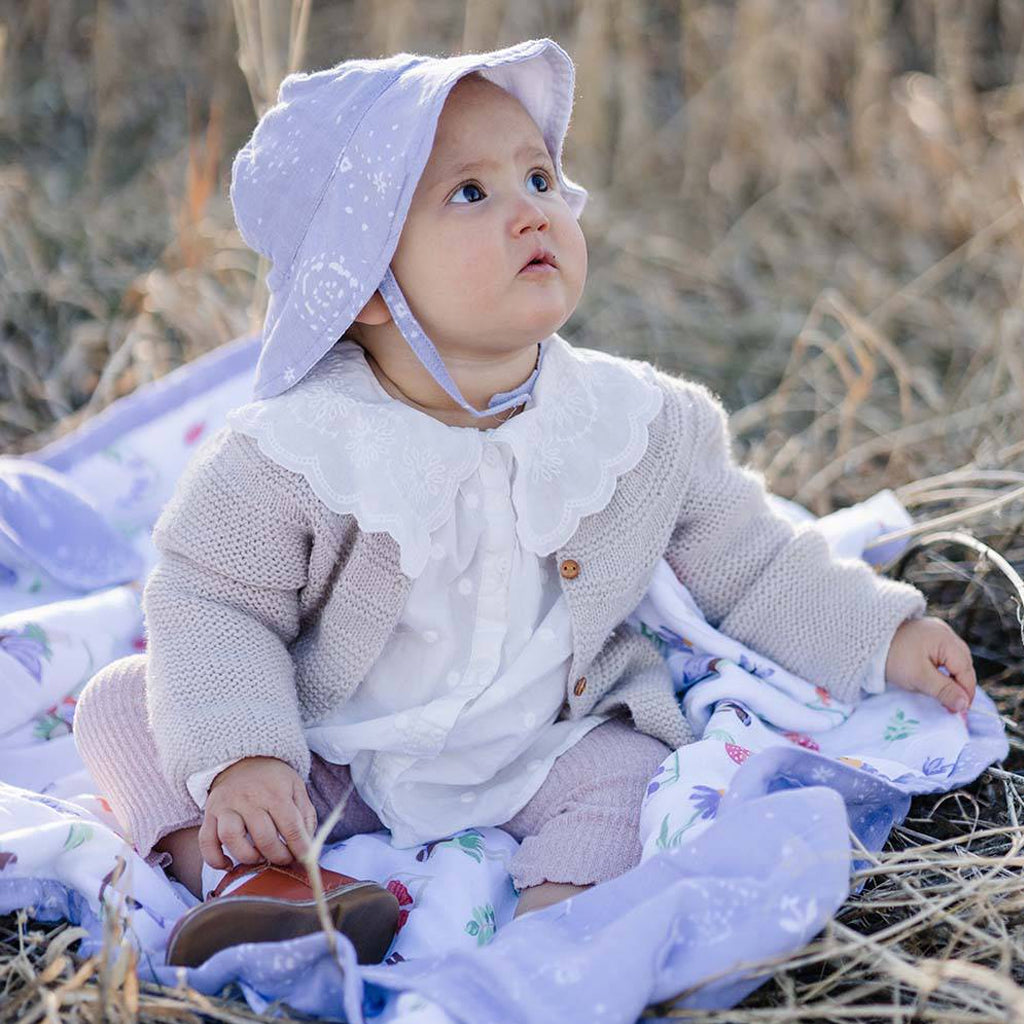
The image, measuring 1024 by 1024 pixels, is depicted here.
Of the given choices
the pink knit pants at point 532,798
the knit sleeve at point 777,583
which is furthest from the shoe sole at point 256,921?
the knit sleeve at point 777,583

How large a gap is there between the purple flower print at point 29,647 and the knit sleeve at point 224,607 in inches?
15.4

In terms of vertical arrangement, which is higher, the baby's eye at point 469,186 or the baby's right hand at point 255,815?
the baby's eye at point 469,186

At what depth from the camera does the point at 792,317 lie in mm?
3646

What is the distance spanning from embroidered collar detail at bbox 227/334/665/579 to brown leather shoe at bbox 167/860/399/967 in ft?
1.22

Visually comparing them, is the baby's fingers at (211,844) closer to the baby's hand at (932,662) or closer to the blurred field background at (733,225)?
the blurred field background at (733,225)

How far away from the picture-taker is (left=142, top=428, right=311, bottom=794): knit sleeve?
162 centimetres

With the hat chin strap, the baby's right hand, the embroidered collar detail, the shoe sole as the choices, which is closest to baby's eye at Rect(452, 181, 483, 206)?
the hat chin strap

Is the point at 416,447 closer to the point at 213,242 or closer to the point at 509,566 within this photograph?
the point at 509,566

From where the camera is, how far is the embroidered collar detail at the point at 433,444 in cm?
162

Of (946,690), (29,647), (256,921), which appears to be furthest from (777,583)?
(29,647)

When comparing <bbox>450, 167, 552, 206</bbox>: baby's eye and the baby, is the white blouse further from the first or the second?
<bbox>450, 167, 552, 206</bbox>: baby's eye

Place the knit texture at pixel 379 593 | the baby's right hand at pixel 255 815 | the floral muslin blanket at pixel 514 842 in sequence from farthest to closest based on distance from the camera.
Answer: the knit texture at pixel 379 593
the baby's right hand at pixel 255 815
the floral muslin blanket at pixel 514 842

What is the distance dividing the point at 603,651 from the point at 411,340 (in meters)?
0.52

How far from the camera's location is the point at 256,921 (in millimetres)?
1430
